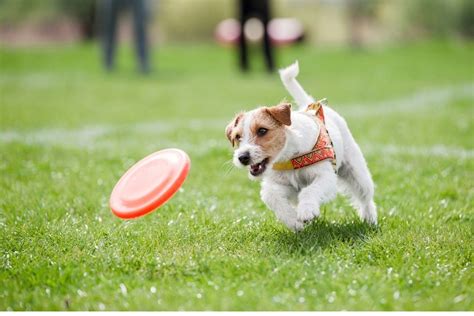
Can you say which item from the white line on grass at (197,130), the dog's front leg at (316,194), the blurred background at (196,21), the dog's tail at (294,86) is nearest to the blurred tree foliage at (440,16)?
the blurred background at (196,21)

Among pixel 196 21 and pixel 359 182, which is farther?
pixel 196 21

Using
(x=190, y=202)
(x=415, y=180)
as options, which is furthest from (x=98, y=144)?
(x=415, y=180)

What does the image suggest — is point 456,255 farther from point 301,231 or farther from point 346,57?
point 346,57

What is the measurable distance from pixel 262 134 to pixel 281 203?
0.58m

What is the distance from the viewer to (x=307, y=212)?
4438mm

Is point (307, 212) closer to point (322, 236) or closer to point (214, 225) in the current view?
point (322, 236)

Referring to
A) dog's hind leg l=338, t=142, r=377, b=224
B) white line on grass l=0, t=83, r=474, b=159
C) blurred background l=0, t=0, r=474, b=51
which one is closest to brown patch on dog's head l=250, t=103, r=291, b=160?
dog's hind leg l=338, t=142, r=377, b=224

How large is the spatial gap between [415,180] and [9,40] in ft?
89.3

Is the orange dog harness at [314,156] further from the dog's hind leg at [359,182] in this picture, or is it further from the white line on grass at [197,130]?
the white line on grass at [197,130]

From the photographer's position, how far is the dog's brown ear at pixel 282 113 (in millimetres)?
4512

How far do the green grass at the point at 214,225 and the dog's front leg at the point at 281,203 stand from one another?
0.12 meters

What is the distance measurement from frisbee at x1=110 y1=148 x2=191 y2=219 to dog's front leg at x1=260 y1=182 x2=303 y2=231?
2.13 ft

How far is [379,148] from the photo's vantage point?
891 cm

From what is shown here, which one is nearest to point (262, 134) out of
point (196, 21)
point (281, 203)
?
Result: point (281, 203)
